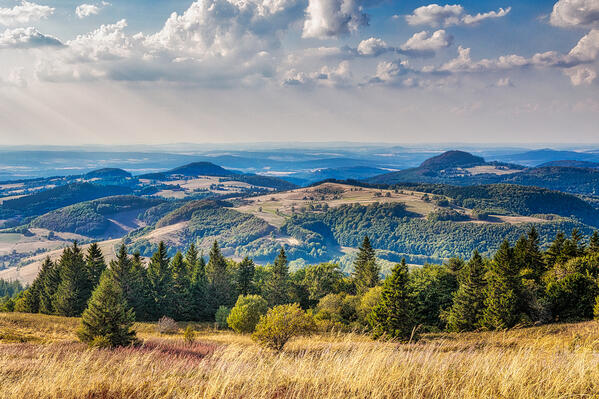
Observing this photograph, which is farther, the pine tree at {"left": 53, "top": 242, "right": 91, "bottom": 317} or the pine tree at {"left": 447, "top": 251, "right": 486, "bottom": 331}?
the pine tree at {"left": 53, "top": 242, "right": 91, "bottom": 317}

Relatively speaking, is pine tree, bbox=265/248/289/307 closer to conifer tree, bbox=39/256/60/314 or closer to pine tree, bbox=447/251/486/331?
pine tree, bbox=447/251/486/331

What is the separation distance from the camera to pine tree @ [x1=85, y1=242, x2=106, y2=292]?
80.6m

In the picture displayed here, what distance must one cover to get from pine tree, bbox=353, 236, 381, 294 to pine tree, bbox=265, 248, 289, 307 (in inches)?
708

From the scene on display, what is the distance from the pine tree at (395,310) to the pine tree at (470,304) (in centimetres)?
1176

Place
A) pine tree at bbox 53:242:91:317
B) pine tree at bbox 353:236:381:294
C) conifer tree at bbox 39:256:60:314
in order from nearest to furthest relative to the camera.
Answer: pine tree at bbox 53:242:91:317, conifer tree at bbox 39:256:60:314, pine tree at bbox 353:236:381:294

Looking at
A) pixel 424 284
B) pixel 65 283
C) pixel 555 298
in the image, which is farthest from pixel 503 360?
pixel 65 283

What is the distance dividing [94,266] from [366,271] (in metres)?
68.2

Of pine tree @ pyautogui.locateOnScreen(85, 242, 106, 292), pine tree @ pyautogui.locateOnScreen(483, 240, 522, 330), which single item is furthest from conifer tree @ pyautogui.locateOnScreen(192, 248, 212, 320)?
pine tree @ pyautogui.locateOnScreen(483, 240, 522, 330)

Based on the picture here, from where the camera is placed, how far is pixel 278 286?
83.1 m

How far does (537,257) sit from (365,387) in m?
79.2

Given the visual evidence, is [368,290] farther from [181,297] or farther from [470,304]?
[181,297]

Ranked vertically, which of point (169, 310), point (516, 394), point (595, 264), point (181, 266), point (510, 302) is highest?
point (516, 394)

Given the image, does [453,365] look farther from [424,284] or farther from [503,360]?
[424,284]

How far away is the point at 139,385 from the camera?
7.51 metres
